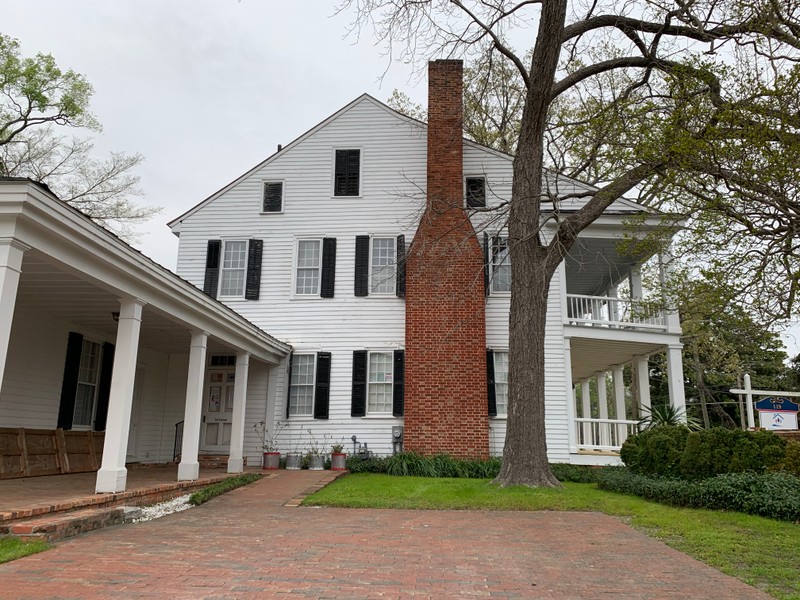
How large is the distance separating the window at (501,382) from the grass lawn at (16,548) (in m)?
10.7

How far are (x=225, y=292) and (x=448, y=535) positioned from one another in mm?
10962

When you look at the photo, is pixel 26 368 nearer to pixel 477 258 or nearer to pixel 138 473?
→ pixel 138 473

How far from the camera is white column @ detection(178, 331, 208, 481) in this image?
32.2 feet

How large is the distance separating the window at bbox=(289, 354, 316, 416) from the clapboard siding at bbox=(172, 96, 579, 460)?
20 cm

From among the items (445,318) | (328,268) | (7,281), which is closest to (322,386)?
(328,268)

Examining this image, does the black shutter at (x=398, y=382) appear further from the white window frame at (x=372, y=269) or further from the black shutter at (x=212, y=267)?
the black shutter at (x=212, y=267)

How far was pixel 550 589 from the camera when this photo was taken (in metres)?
4.45

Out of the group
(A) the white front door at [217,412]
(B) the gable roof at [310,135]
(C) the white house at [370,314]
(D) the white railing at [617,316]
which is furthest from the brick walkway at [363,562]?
(B) the gable roof at [310,135]

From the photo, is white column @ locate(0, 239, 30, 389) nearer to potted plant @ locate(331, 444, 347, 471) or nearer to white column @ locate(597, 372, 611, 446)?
potted plant @ locate(331, 444, 347, 471)

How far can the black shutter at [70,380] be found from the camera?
10398 millimetres

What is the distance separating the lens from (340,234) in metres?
15.6

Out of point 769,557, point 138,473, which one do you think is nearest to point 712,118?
point 769,557

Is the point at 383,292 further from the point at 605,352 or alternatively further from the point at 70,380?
the point at 70,380

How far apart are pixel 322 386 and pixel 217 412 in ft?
9.23
